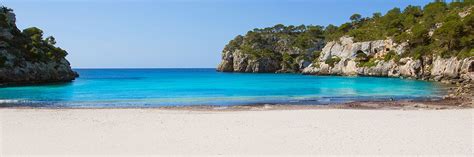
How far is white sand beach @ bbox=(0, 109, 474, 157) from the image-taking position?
11.8 m

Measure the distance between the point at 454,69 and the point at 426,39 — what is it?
23704 millimetres

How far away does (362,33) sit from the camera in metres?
108

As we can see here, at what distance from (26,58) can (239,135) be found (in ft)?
222

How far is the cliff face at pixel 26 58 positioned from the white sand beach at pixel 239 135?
50824 millimetres

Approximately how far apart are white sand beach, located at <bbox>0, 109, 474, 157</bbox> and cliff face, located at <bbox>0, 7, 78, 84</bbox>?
50.8 m

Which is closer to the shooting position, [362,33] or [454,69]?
[454,69]

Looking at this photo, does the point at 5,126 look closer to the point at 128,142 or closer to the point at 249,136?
the point at 128,142

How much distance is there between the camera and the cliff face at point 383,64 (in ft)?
199

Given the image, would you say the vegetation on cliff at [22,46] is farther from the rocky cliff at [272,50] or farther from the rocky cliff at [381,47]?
the rocky cliff at [272,50]

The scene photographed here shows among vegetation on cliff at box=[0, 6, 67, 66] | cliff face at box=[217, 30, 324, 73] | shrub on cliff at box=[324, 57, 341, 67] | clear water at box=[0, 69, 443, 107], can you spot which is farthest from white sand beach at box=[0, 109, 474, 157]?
cliff face at box=[217, 30, 324, 73]

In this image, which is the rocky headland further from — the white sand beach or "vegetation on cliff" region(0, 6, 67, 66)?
"vegetation on cliff" region(0, 6, 67, 66)

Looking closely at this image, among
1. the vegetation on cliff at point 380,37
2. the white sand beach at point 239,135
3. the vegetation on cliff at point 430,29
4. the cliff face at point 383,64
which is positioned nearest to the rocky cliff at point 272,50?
the vegetation on cliff at point 380,37

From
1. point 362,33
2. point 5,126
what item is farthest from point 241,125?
point 362,33

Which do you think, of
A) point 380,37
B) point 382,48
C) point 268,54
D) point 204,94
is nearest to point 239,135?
point 204,94
